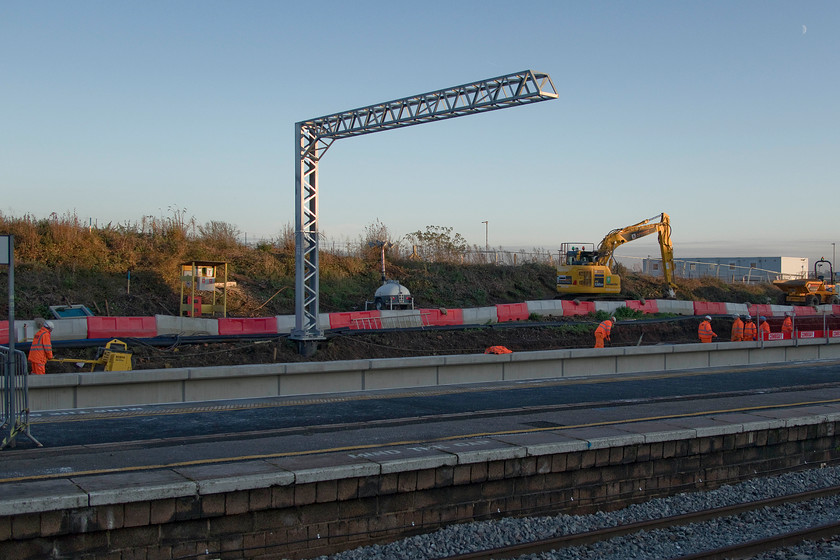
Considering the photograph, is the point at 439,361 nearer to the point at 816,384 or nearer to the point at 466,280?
the point at 816,384

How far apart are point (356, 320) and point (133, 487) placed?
22.6 meters

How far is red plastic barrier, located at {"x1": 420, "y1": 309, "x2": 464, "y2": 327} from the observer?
31.0 m

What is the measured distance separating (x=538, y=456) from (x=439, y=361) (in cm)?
855


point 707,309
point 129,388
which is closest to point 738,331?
point 707,309

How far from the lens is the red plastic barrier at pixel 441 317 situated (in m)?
31.0

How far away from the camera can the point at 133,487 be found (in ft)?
22.4

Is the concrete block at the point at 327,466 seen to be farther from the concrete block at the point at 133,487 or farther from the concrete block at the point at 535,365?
the concrete block at the point at 535,365

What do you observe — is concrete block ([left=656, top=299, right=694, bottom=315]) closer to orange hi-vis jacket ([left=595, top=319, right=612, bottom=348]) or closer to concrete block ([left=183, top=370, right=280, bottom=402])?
orange hi-vis jacket ([left=595, top=319, right=612, bottom=348])

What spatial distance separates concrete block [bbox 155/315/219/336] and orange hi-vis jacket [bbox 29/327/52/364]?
22.8 ft

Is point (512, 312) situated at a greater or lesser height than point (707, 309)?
greater

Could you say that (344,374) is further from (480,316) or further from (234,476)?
(480,316)

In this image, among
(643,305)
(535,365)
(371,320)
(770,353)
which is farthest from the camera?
(643,305)

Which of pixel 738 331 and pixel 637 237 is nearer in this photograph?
pixel 738 331

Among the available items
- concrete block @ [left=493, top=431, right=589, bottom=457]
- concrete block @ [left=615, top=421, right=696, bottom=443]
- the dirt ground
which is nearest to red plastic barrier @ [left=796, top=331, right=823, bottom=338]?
the dirt ground
